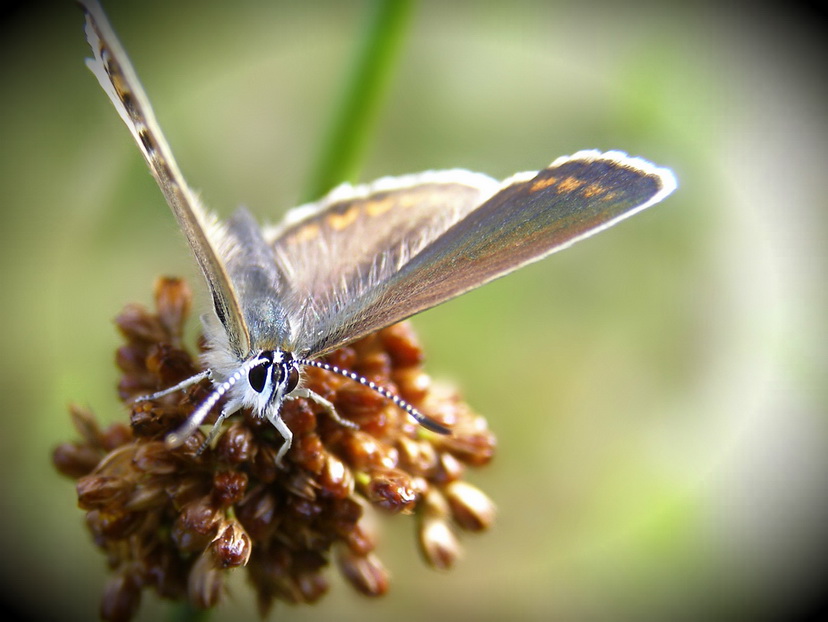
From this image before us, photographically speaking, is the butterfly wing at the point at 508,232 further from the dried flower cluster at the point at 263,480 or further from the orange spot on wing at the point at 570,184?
the dried flower cluster at the point at 263,480

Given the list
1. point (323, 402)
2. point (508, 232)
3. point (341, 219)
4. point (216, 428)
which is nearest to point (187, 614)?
point (216, 428)

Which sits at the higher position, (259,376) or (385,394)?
(259,376)

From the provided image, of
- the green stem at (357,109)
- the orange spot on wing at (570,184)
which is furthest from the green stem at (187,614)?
the orange spot on wing at (570,184)

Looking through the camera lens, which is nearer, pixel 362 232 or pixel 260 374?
pixel 260 374

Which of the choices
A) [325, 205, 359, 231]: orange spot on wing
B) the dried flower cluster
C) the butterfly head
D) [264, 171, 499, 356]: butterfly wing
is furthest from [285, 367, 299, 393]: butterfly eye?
[325, 205, 359, 231]: orange spot on wing

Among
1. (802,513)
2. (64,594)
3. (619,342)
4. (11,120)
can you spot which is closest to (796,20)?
Answer: (619,342)

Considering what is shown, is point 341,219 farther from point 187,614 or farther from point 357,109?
point 187,614

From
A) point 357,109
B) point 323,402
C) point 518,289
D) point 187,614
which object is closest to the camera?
point 323,402
